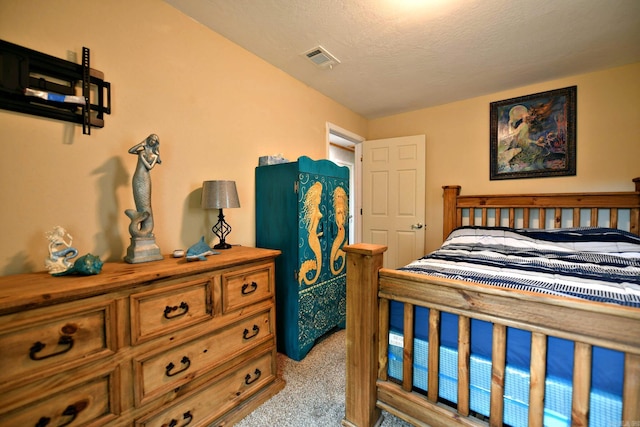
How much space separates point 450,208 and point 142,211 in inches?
115

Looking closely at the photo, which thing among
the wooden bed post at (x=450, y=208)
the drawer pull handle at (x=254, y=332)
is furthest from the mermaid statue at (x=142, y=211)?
the wooden bed post at (x=450, y=208)

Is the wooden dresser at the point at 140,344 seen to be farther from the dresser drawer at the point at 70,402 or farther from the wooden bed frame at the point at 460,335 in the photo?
the wooden bed frame at the point at 460,335

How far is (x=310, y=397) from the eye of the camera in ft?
5.05

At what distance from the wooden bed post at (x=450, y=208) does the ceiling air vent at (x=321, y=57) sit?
186 centimetres

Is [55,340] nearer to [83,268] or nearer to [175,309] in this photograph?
[83,268]

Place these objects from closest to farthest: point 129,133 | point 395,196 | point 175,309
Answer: point 175,309, point 129,133, point 395,196

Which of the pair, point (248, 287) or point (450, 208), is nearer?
point (248, 287)

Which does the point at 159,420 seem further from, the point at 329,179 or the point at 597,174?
the point at 597,174

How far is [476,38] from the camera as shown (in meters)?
1.90

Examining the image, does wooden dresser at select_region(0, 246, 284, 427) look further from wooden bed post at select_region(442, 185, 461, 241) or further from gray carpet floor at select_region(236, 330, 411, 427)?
wooden bed post at select_region(442, 185, 461, 241)

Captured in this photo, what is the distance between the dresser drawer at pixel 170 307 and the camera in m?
1.04

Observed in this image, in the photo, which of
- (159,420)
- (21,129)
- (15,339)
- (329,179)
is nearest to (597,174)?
(329,179)

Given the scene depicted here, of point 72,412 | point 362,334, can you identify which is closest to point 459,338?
point 362,334

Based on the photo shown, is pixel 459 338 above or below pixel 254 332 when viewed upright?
above
